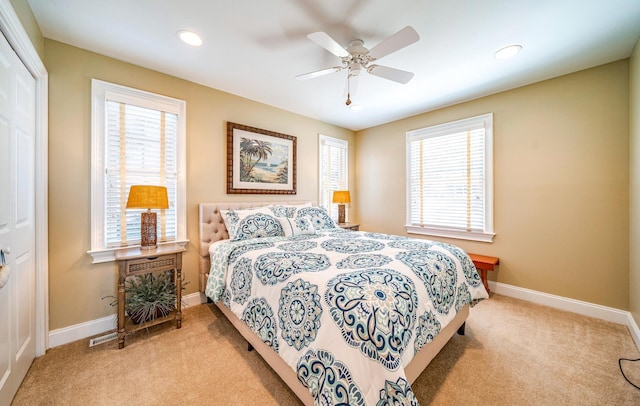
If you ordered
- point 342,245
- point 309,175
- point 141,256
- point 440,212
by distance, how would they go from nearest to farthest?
point 141,256, point 342,245, point 440,212, point 309,175

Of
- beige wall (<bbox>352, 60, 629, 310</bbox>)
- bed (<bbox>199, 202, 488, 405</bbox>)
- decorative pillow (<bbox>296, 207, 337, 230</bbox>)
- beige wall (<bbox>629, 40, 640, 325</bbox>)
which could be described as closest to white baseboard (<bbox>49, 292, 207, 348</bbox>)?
bed (<bbox>199, 202, 488, 405</bbox>)

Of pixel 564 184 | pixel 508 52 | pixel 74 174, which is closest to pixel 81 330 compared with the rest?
pixel 74 174

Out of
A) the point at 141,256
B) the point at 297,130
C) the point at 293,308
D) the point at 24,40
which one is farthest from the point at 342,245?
the point at 24,40

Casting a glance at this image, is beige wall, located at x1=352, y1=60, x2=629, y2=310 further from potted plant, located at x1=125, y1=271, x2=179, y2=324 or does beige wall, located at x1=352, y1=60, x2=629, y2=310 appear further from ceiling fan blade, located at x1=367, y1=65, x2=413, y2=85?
potted plant, located at x1=125, y1=271, x2=179, y2=324

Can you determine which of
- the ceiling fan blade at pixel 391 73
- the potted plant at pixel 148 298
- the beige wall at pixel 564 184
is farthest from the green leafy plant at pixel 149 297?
the beige wall at pixel 564 184

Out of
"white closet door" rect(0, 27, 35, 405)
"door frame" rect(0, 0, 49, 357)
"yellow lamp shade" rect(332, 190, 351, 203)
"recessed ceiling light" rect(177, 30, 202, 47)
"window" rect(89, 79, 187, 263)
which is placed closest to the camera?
"white closet door" rect(0, 27, 35, 405)

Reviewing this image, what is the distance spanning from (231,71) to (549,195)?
392cm

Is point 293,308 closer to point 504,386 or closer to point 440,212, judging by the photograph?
point 504,386

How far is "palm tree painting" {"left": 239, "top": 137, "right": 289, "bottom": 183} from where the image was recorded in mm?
3289

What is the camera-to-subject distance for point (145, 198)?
2184mm

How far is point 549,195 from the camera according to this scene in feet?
9.20

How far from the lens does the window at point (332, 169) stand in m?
4.33

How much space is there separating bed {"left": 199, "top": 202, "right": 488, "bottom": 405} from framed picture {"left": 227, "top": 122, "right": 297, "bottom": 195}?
0.97 m

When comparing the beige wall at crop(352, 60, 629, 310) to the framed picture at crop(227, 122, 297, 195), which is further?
the framed picture at crop(227, 122, 297, 195)
